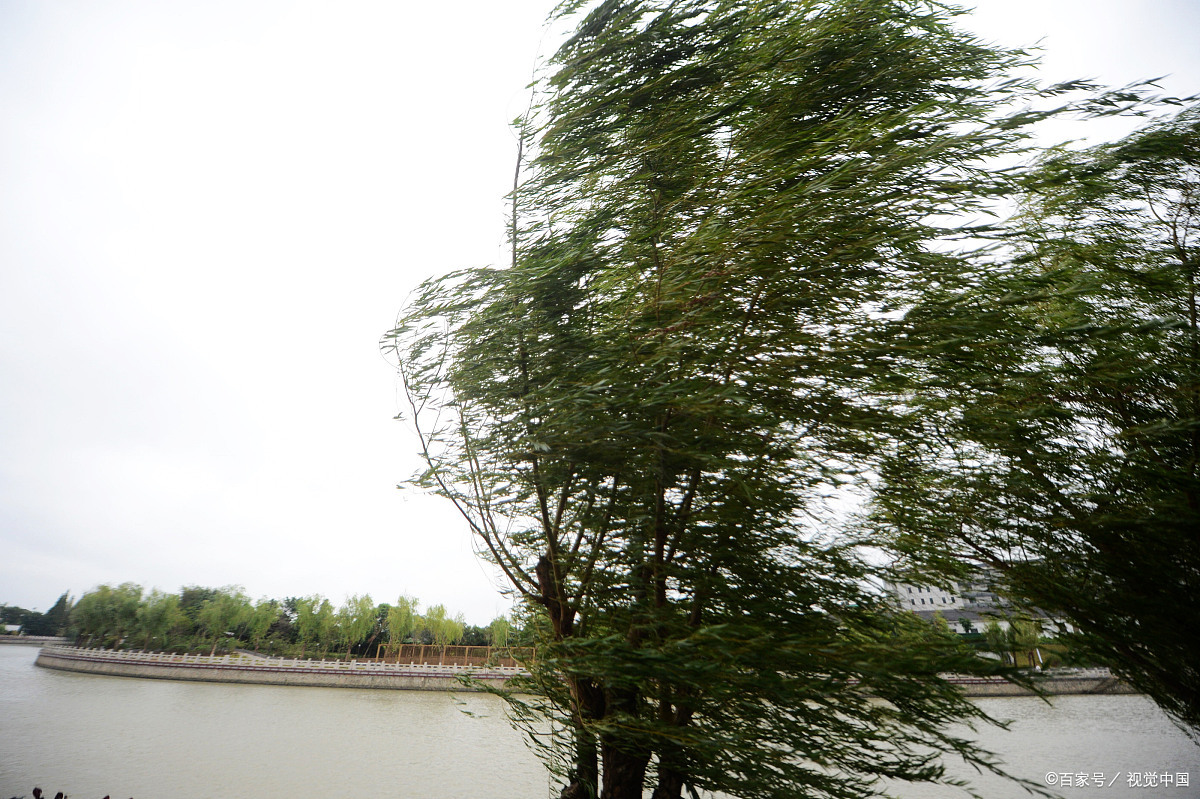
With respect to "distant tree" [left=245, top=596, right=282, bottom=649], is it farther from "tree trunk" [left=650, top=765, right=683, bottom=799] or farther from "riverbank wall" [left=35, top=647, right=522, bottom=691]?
"tree trunk" [left=650, top=765, right=683, bottom=799]

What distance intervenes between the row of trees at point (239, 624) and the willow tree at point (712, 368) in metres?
27.8

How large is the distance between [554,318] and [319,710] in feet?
59.4

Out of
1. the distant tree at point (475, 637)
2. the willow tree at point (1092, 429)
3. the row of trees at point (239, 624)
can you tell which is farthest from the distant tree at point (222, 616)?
the willow tree at point (1092, 429)

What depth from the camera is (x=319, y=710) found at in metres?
16.4

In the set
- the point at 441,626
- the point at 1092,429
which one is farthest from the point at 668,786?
the point at 441,626

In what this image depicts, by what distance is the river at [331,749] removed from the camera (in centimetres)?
865

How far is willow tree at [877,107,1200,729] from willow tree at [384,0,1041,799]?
0.58 m

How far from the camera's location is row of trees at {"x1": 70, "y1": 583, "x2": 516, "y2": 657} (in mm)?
29344

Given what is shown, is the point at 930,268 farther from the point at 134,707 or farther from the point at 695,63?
the point at 134,707

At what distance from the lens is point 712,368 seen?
3.29 meters

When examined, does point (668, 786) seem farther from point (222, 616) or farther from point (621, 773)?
point (222, 616)

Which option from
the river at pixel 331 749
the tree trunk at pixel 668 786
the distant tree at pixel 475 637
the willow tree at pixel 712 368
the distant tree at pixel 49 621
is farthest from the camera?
the distant tree at pixel 49 621

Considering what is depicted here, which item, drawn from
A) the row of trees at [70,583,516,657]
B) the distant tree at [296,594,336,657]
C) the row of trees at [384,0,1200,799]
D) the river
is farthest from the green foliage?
the row of trees at [384,0,1200,799]

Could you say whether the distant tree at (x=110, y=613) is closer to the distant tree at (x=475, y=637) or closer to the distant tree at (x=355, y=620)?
the distant tree at (x=355, y=620)
